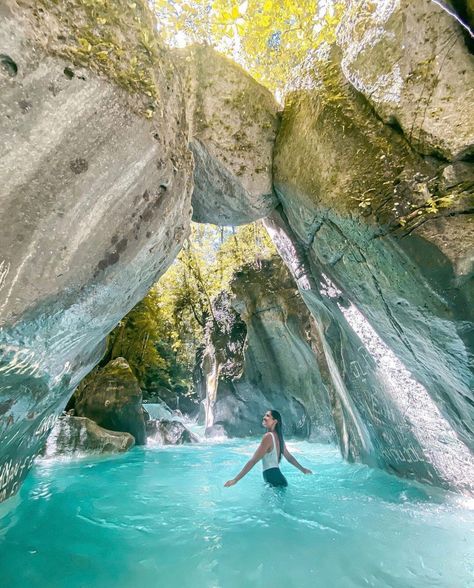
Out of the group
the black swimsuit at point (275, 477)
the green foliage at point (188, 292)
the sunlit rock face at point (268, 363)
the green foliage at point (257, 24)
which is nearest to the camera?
the green foliage at point (257, 24)

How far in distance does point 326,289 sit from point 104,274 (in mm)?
3915

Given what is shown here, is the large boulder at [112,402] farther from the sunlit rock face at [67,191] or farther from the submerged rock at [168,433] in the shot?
the sunlit rock face at [67,191]

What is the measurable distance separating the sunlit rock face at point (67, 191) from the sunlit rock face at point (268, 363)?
8.77m

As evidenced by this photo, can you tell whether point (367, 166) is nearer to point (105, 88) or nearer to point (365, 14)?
point (365, 14)

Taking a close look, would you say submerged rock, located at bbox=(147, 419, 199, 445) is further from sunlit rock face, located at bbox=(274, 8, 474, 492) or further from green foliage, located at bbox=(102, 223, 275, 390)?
sunlit rock face, located at bbox=(274, 8, 474, 492)

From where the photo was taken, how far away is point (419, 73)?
3.68 m

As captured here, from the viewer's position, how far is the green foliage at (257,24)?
14.9ft

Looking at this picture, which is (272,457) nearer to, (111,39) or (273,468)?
(273,468)

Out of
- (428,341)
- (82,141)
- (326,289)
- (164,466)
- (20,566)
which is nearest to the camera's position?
(82,141)

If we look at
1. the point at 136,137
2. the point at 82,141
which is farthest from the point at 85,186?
the point at 136,137

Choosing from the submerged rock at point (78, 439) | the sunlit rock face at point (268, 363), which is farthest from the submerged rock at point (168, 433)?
the submerged rock at point (78, 439)

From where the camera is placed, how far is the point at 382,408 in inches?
239

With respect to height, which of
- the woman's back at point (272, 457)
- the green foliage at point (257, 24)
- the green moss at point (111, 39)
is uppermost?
the green foliage at point (257, 24)

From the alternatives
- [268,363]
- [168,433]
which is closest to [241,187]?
[268,363]
